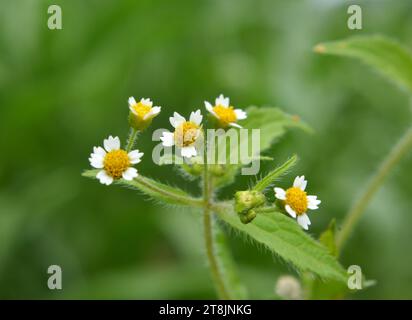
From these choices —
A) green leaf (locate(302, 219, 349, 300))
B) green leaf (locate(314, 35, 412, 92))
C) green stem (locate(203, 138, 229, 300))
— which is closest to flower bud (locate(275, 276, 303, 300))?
green leaf (locate(302, 219, 349, 300))

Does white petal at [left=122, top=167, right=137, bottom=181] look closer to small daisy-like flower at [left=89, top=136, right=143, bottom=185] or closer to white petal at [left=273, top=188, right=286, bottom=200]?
small daisy-like flower at [left=89, top=136, right=143, bottom=185]

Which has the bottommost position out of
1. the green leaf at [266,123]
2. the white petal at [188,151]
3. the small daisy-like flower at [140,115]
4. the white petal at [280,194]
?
the white petal at [280,194]

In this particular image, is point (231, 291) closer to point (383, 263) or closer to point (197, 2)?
point (383, 263)

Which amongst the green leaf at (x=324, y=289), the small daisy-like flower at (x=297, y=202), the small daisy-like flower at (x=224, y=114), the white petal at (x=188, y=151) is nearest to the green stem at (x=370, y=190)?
the green leaf at (x=324, y=289)

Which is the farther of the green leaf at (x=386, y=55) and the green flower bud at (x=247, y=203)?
the green leaf at (x=386, y=55)

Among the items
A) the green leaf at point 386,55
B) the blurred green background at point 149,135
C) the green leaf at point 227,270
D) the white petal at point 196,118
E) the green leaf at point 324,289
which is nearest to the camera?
the white petal at point 196,118

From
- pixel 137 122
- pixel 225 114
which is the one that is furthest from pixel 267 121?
pixel 137 122

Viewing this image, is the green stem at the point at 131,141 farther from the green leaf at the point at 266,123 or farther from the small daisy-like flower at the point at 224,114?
the green leaf at the point at 266,123
